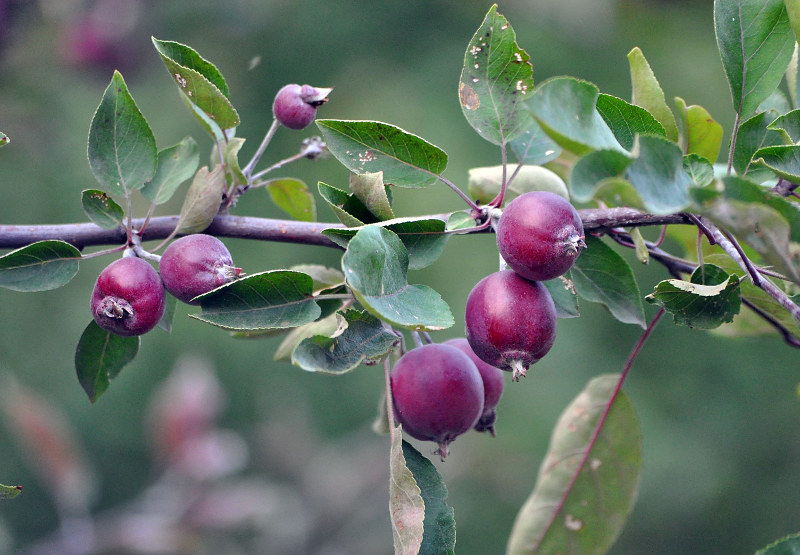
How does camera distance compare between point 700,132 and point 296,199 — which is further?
point 296,199

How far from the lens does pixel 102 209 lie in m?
0.90

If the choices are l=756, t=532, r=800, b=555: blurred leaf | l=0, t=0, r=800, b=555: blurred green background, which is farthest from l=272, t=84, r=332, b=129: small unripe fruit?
l=0, t=0, r=800, b=555: blurred green background

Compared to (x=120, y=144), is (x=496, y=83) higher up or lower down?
higher up

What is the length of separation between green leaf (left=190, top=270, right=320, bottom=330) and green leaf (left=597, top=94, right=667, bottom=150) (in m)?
0.38

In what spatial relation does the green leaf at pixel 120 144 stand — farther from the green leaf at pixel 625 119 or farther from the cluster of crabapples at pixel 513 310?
the green leaf at pixel 625 119

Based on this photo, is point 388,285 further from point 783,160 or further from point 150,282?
point 783,160

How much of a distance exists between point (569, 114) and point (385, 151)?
1.02 feet

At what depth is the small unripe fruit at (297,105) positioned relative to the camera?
3.36 ft

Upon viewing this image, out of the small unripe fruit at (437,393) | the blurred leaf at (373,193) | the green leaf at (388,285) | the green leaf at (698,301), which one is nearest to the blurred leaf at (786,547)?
the green leaf at (698,301)

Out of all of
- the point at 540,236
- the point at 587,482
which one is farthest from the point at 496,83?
the point at 587,482

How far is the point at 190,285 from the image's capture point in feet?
2.65

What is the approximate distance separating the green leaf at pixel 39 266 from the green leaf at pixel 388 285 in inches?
16.2

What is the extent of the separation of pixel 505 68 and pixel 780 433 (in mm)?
4051

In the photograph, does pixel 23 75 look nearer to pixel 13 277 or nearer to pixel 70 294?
pixel 70 294
